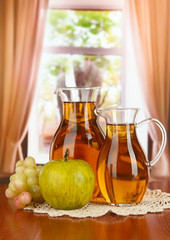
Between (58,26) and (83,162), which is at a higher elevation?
(58,26)

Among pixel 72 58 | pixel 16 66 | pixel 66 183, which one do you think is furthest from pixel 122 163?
pixel 72 58

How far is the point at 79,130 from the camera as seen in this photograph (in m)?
0.85

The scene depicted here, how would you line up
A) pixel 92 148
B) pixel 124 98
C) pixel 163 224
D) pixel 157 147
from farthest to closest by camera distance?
pixel 124 98 → pixel 157 147 → pixel 92 148 → pixel 163 224

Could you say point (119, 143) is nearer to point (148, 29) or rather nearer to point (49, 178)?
point (49, 178)

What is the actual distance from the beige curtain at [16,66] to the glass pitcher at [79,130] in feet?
8.68

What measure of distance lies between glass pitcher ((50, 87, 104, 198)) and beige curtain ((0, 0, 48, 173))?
2644mm

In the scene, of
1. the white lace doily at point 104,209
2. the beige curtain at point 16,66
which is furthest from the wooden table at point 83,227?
the beige curtain at point 16,66

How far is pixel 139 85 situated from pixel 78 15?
925 millimetres

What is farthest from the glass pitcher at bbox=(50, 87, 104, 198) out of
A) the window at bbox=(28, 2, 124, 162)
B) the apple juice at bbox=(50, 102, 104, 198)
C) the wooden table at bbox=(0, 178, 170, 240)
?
the window at bbox=(28, 2, 124, 162)

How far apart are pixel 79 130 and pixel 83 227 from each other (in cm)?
25

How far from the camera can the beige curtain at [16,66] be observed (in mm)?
3451

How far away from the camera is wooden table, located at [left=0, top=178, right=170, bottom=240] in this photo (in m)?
0.61

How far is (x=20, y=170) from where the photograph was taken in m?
0.85

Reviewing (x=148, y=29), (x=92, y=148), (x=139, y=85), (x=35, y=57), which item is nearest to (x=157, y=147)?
(x=139, y=85)
